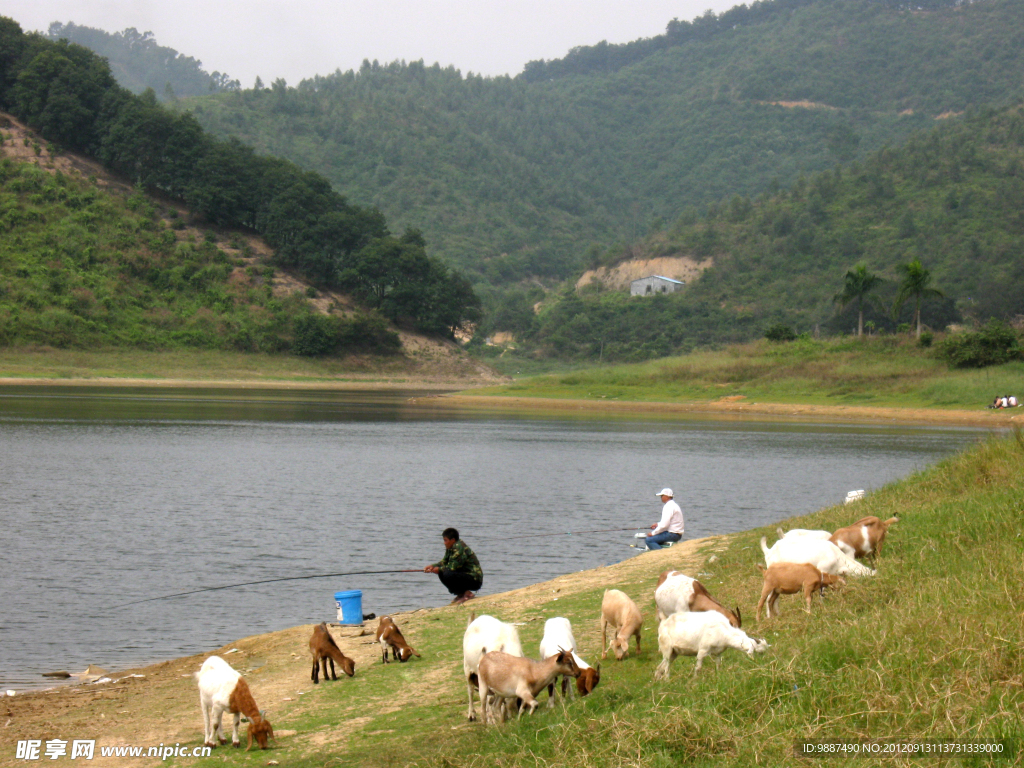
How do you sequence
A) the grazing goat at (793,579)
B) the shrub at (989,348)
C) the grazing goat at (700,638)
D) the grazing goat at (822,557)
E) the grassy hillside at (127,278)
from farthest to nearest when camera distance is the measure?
the grassy hillside at (127,278)
the shrub at (989,348)
the grazing goat at (822,557)
the grazing goat at (793,579)
the grazing goat at (700,638)

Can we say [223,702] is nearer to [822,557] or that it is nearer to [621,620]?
[621,620]

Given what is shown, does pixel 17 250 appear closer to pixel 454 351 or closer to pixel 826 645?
pixel 454 351

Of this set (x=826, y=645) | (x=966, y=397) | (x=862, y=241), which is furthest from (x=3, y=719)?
(x=862, y=241)

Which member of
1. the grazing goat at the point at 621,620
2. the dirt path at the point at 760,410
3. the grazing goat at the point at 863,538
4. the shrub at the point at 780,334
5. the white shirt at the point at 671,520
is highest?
the shrub at the point at 780,334

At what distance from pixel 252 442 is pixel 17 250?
176ft

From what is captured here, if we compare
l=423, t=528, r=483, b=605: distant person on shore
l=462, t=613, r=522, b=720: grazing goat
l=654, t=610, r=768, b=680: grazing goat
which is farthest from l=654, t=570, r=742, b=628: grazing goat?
l=423, t=528, r=483, b=605: distant person on shore

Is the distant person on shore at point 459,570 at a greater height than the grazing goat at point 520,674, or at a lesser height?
lesser

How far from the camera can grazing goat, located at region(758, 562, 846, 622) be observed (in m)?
9.14

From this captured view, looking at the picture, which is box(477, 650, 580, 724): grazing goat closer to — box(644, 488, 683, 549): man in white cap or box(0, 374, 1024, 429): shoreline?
box(644, 488, 683, 549): man in white cap

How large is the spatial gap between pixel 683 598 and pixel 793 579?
109 centimetres

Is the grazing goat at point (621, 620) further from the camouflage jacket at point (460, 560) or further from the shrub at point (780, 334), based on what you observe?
the shrub at point (780, 334)

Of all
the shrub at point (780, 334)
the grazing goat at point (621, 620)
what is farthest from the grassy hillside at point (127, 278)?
the grazing goat at point (621, 620)

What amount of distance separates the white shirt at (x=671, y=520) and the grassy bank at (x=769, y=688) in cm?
611

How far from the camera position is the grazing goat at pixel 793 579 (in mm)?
9141
